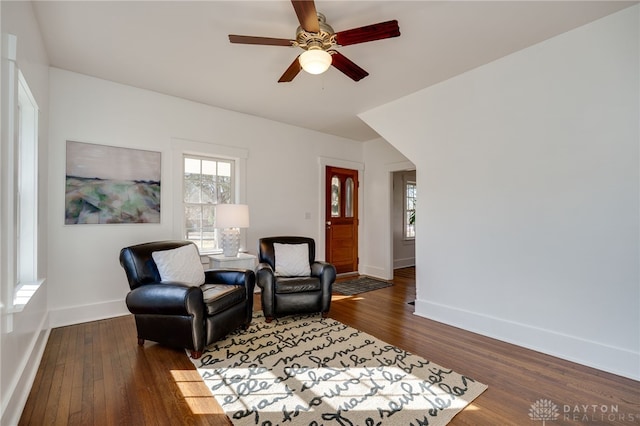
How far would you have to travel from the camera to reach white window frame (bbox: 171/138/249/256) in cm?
384

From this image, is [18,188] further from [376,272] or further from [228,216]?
[376,272]

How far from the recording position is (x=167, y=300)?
2385mm

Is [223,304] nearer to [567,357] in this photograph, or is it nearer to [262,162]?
[262,162]

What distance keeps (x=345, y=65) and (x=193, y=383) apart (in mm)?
2671

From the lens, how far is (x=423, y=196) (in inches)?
141

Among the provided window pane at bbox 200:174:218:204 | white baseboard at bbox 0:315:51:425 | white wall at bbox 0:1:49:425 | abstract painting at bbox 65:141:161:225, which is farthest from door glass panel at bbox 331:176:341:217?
white baseboard at bbox 0:315:51:425

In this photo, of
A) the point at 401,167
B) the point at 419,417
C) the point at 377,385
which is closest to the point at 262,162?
the point at 401,167

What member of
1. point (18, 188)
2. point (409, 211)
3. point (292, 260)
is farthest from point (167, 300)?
point (409, 211)

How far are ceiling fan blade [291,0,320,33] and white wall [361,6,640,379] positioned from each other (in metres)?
1.96

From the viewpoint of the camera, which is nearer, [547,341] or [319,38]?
[319,38]

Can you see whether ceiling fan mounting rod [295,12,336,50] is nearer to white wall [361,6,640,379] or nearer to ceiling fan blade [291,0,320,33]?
ceiling fan blade [291,0,320,33]

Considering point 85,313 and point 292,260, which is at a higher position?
point 292,260

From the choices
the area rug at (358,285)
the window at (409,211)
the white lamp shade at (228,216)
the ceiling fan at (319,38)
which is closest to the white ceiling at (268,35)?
the ceiling fan at (319,38)

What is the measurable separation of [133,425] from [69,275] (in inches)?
89.1
